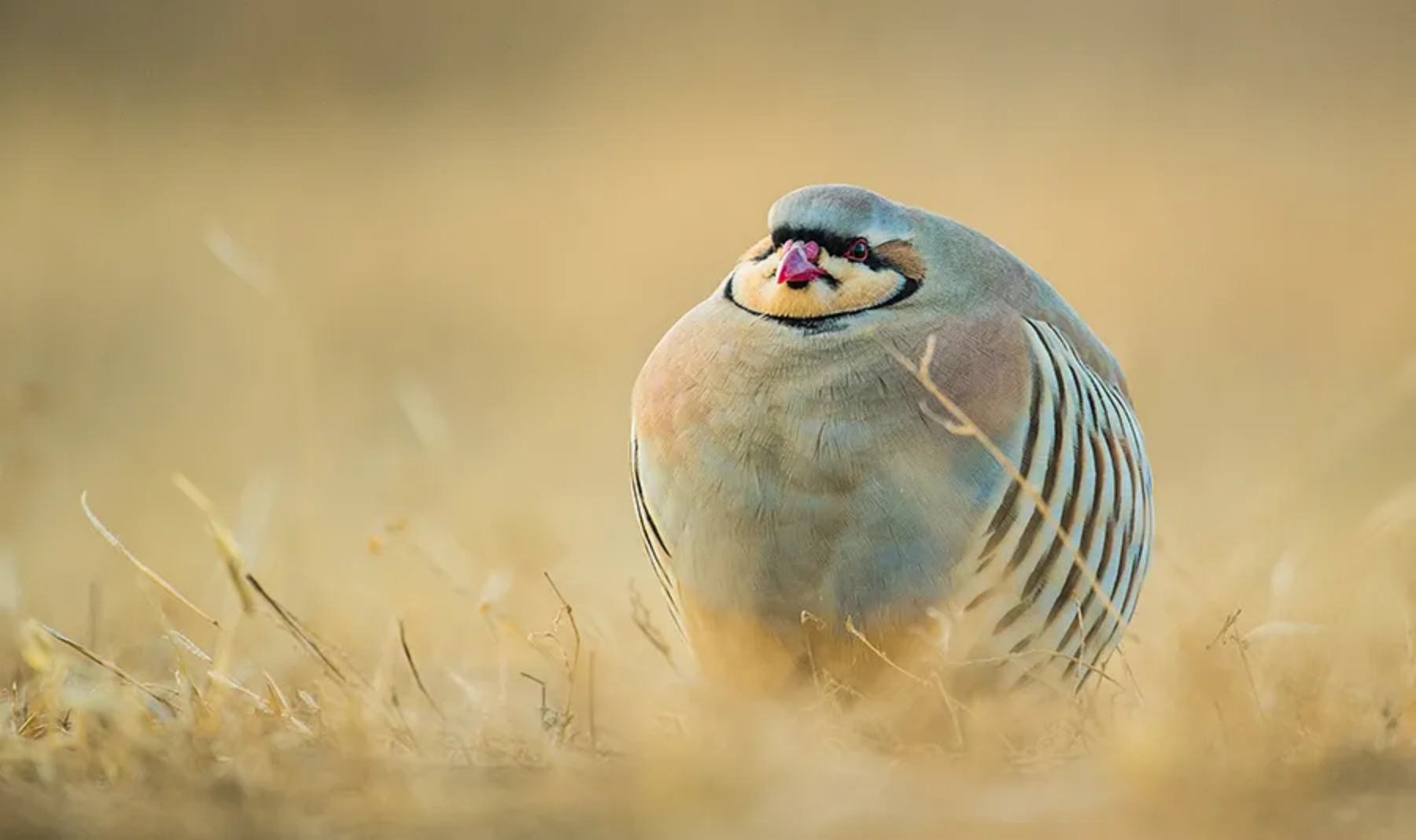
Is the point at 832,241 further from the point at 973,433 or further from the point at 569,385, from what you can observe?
the point at 569,385

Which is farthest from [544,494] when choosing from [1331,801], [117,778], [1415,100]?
[1415,100]

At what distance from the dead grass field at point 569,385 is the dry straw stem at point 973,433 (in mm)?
223

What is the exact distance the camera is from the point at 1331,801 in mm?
2189

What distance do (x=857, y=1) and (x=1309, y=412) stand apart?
6.72 m

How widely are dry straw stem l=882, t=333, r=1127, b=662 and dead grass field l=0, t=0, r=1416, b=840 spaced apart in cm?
22

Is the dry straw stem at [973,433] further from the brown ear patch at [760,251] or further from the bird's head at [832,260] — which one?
the brown ear patch at [760,251]

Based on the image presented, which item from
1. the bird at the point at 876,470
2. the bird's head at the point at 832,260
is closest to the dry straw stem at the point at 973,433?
the bird at the point at 876,470

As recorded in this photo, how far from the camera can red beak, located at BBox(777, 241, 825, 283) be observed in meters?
3.11

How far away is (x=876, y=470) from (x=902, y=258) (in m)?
0.46

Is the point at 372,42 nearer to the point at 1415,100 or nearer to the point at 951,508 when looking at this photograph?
the point at 1415,100

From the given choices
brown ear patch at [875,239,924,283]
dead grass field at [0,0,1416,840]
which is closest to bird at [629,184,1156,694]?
brown ear patch at [875,239,924,283]

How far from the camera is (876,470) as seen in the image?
2990mm

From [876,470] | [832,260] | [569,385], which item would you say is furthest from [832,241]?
[569,385]

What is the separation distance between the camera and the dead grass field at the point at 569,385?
2.33 m
